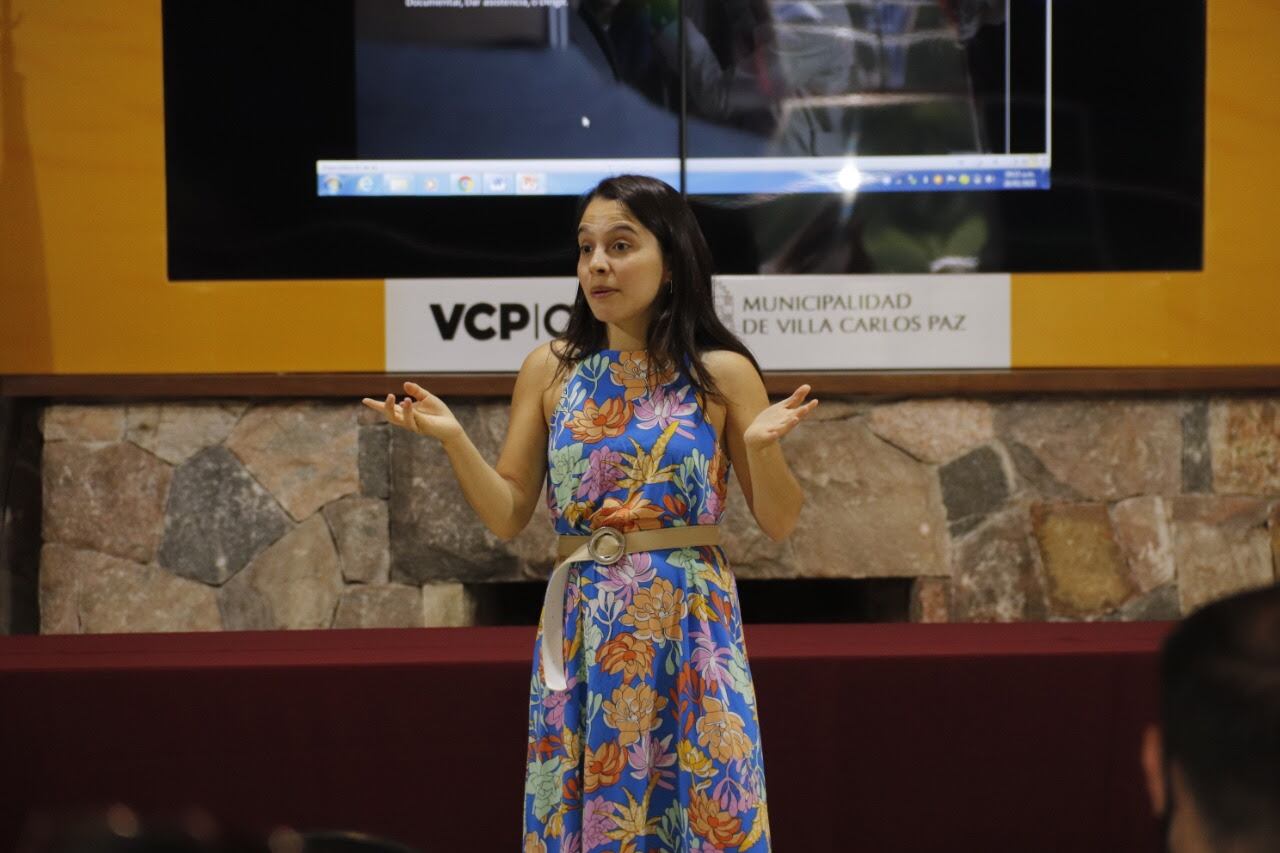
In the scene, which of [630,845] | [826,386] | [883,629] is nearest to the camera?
[630,845]

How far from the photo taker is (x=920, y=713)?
9.22ft

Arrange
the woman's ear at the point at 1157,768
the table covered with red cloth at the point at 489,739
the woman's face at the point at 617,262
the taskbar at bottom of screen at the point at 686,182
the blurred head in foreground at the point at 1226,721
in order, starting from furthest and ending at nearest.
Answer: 1. the taskbar at bottom of screen at the point at 686,182
2. the table covered with red cloth at the point at 489,739
3. the woman's face at the point at 617,262
4. the woman's ear at the point at 1157,768
5. the blurred head in foreground at the point at 1226,721

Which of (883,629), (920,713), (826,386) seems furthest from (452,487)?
(920,713)

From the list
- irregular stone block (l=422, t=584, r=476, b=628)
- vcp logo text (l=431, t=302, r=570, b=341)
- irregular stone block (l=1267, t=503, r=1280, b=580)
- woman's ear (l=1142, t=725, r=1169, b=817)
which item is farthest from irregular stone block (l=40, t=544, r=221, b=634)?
woman's ear (l=1142, t=725, r=1169, b=817)

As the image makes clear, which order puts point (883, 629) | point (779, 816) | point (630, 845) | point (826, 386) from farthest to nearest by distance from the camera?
point (826, 386), point (883, 629), point (779, 816), point (630, 845)

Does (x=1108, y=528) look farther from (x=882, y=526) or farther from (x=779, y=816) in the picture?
(x=779, y=816)

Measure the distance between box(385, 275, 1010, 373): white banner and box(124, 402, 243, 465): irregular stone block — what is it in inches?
19.2

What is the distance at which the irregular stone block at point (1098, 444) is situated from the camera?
3.96m

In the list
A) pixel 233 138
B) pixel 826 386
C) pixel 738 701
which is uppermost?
pixel 233 138

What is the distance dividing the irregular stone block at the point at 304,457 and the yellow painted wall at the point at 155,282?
172mm

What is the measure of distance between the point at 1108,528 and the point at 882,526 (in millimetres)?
628

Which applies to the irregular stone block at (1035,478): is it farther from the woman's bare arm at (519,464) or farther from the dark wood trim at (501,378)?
the woman's bare arm at (519,464)

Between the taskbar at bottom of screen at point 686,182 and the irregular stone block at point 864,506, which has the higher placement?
the taskbar at bottom of screen at point 686,182

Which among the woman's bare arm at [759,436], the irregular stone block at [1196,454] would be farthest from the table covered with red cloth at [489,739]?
the irregular stone block at [1196,454]
